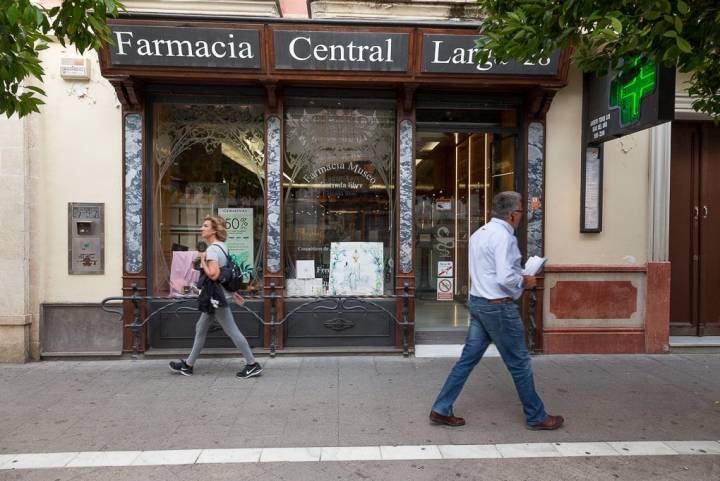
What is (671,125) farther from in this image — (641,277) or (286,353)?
(286,353)

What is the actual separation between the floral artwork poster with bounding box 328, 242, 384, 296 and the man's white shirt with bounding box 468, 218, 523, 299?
8.87 ft

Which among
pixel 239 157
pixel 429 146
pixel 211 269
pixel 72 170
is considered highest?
pixel 429 146

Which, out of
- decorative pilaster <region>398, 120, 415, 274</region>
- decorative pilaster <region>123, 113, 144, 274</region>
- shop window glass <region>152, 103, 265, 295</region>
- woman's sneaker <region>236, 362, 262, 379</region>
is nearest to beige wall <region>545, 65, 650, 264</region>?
decorative pilaster <region>398, 120, 415, 274</region>

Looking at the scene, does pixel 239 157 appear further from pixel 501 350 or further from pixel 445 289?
pixel 501 350

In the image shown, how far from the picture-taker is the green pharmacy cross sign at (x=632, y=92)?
5.15 meters

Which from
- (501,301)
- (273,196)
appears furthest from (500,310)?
(273,196)

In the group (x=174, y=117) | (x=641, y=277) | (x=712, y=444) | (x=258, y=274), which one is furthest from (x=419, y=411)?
(x=174, y=117)

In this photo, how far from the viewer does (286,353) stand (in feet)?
21.1

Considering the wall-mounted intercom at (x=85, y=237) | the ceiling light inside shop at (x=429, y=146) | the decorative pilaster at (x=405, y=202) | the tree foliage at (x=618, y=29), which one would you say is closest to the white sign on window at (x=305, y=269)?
the decorative pilaster at (x=405, y=202)

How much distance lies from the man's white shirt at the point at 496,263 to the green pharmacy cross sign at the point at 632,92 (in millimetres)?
2276

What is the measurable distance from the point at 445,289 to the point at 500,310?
335cm

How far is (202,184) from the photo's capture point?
6867 mm

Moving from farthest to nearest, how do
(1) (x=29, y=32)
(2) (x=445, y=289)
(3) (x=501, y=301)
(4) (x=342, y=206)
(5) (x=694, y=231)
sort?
(2) (x=445, y=289), (5) (x=694, y=231), (4) (x=342, y=206), (3) (x=501, y=301), (1) (x=29, y=32)

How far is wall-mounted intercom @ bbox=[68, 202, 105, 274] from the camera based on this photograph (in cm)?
627
